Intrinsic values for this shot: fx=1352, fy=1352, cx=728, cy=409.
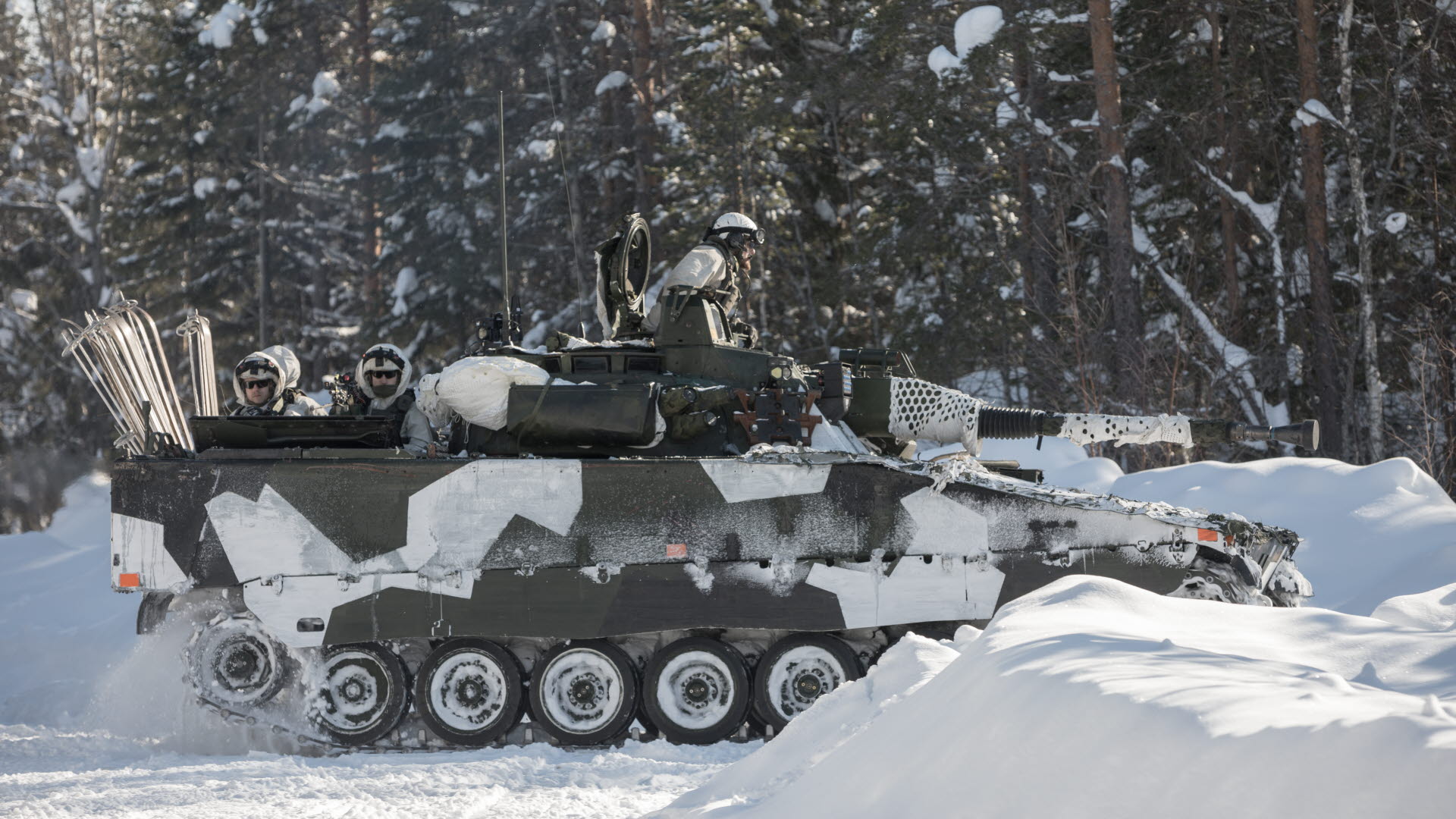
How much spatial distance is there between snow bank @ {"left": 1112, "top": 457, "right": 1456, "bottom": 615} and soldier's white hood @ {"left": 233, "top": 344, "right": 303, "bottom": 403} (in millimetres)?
6946

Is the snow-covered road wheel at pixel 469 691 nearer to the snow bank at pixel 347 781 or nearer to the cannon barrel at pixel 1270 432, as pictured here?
the snow bank at pixel 347 781

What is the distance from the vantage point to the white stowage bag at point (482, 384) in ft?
26.7

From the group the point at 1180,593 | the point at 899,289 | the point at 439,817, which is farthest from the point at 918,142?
the point at 439,817

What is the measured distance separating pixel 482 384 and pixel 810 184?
1781 cm

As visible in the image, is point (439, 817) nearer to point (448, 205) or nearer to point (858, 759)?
point (858, 759)

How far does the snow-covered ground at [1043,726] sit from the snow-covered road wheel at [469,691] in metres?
0.27

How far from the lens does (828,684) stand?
8.10 m

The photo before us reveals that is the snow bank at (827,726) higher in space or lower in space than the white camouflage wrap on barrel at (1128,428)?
lower

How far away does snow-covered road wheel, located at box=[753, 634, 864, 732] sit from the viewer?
26.5 feet

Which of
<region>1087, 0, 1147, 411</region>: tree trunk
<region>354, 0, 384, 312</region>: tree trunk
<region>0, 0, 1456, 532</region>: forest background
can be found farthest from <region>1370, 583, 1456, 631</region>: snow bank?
<region>354, 0, 384, 312</region>: tree trunk

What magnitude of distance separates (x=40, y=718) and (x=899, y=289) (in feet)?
59.8

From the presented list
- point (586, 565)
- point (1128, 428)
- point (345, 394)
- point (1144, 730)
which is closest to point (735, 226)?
point (586, 565)

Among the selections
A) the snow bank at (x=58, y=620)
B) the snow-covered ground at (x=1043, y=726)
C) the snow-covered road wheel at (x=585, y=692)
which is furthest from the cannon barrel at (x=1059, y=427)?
the snow bank at (x=58, y=620)

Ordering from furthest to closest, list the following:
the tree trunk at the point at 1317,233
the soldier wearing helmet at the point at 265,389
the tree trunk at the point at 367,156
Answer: the tree trunk at the point at 367,156 < the tree trunk at the point at 1317,233 < the soldier wearing helmet at the point at 265,389
